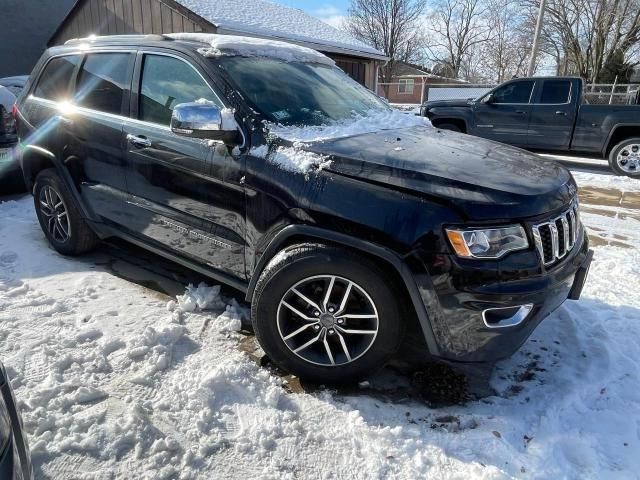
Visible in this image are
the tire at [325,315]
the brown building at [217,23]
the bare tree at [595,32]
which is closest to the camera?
the tire at [325,315]

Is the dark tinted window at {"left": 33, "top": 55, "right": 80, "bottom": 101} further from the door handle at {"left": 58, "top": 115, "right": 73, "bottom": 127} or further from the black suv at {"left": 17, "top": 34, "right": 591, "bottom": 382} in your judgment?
the black suv at {"left": 17, "top": 34, "right": 591, "bottom": 382}

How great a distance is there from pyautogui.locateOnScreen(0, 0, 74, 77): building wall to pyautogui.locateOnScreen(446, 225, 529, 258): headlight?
20.3 m

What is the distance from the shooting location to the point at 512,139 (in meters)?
9.71

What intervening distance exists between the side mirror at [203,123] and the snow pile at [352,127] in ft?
0.77

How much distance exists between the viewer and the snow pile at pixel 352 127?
260cm

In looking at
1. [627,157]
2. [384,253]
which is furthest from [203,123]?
[627,157]

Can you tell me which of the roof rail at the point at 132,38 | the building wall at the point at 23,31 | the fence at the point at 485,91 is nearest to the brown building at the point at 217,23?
the building wall at the point at 23,31

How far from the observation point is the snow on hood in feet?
9.92

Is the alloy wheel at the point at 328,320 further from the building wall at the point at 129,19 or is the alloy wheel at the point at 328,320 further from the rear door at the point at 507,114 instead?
the building wall at the point at 129,19

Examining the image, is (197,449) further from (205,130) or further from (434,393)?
(205,130)

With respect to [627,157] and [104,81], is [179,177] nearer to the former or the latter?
[104,81]

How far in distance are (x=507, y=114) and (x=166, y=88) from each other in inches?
328

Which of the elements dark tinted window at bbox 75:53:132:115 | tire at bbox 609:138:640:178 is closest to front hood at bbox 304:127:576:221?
dark tinted window at bbox 75:53:132:115

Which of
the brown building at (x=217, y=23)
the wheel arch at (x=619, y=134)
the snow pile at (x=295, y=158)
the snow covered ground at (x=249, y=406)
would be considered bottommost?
the snow covered ground at (x=249, y=406)
